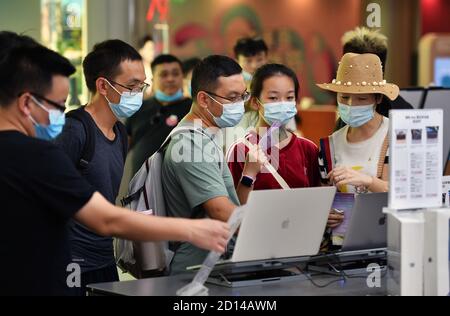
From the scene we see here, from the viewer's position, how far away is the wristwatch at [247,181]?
156 inches

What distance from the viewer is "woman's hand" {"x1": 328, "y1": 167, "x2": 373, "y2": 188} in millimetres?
3645

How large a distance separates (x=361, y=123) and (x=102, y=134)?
1.14 meters

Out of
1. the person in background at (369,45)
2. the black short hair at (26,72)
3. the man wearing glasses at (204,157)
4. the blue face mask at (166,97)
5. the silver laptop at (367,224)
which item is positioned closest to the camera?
the black short hair at (26,72)

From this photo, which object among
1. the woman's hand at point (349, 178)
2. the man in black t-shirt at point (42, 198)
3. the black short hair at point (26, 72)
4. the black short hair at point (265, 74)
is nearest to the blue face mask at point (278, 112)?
the black short hair at point (265, 74)

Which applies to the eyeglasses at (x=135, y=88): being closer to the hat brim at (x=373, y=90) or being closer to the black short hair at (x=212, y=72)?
the black short hair at (x=212, y=72)

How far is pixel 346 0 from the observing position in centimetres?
1125

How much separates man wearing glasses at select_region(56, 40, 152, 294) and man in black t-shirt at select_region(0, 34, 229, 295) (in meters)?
0.72

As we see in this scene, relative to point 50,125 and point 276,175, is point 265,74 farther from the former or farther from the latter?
point 50,125

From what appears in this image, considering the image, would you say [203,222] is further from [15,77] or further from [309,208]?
[15,77]

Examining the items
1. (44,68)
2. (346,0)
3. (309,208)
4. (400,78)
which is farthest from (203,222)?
(400,78)

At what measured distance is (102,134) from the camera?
392cm

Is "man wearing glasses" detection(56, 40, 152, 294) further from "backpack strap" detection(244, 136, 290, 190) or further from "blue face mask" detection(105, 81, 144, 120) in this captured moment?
"backpack strap" detection(244, 136, 290, 190)

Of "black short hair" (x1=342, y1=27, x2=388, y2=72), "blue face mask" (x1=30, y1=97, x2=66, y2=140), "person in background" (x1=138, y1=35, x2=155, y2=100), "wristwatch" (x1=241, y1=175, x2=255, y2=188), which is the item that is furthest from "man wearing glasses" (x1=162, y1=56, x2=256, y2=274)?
"person in background" (x1=138, y1=35, x2=155, y2=100)
